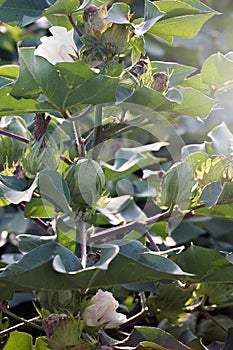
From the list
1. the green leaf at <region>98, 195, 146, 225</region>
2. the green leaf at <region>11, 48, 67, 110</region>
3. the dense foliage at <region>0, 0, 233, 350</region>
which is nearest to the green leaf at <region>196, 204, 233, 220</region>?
the dense foliage at <region>0, 0, 233, 350</region>

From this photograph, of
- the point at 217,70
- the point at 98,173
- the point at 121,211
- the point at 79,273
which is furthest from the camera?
the point at 121,211

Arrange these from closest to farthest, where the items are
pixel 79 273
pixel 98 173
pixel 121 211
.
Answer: pixel 79 273, pixel 98 173, pixel 121 211

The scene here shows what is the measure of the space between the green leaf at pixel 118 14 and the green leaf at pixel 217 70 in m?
0.14

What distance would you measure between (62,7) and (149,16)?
0.09 meters

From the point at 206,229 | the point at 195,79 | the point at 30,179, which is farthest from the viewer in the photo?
the point at 206,229

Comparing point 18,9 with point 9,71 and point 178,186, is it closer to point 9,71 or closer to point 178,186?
point 9,71

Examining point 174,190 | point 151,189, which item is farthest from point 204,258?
point 151,189

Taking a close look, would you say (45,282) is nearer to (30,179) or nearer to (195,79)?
(30,179)

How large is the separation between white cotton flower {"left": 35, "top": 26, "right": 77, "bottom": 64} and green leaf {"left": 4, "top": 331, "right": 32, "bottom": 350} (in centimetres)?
31

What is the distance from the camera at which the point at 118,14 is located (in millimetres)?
650

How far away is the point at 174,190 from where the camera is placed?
0.71 meters

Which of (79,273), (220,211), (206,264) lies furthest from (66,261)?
(220,211)

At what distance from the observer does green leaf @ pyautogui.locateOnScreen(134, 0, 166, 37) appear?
65 centimetres

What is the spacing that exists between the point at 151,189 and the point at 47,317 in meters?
0.36
